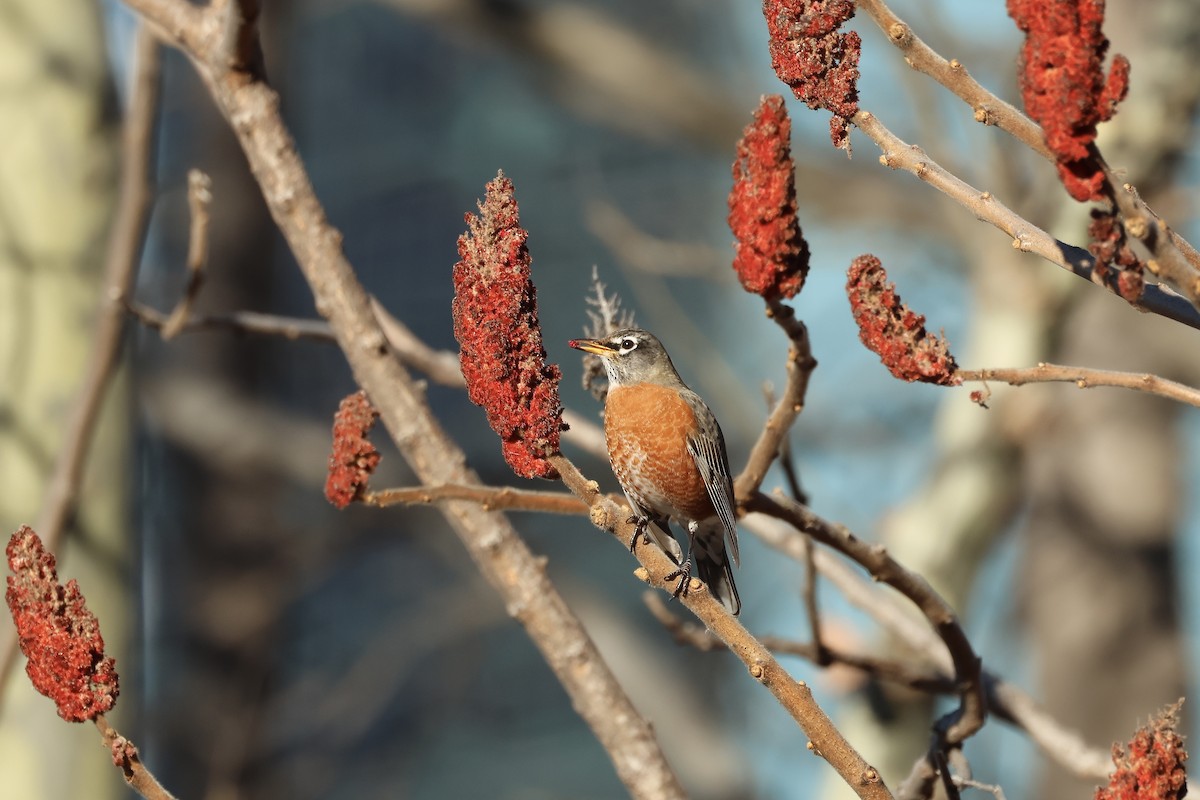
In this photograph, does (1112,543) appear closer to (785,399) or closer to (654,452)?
(654,452)

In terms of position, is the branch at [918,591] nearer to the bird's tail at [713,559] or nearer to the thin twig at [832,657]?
the thin twig at [832,657]

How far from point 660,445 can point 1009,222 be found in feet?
3.45

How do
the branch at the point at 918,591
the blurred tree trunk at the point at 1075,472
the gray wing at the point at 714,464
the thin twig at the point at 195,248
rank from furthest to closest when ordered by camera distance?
the blurred tree trunk at the point at 1075,472 → the thin twig at the point at 195,248 → the gray wing at the point at 714,464 → the branch at the point at 918,591

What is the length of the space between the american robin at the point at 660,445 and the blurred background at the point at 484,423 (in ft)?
4.20

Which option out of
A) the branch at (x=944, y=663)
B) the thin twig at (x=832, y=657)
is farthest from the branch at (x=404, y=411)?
the branch at (x=944, y=663)

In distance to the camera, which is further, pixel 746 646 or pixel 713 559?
pixel 713 559

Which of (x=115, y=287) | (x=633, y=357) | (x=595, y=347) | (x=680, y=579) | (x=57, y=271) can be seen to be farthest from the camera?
(x=57, y=271)

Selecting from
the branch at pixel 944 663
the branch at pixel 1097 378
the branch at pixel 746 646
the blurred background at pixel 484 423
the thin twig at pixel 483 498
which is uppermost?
the blurred background at pixel 484 423

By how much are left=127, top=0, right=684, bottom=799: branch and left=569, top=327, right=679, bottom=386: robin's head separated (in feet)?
0.96

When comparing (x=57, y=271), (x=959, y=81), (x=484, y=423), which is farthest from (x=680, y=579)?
(x=484, y=423)

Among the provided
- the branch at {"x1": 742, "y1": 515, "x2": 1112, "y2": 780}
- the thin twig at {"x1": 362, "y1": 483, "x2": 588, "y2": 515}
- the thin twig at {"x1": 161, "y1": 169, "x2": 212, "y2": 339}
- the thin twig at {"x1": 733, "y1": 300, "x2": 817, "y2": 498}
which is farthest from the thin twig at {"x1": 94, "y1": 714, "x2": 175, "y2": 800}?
the thin twig at {"x1": 161, "y1": 169, "x2": 212, "y2": 339}

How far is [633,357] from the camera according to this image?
2.29 meters

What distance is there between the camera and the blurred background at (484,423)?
3.10 metres

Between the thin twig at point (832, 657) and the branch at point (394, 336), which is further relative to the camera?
the branch at point (394, 336)
